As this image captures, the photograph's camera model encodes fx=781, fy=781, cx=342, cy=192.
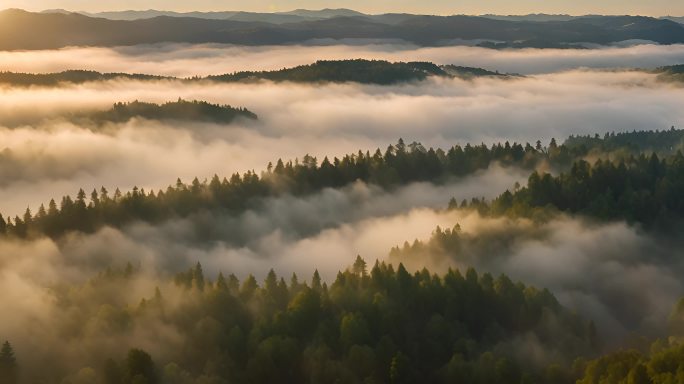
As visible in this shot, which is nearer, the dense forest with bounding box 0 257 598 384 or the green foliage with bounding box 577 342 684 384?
the green foliage with bounding box 577 342 684 384

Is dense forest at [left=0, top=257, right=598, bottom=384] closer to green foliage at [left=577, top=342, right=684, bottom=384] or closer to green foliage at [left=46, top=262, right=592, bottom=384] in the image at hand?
green foliage at [left=46, top=262, right=592, bottom=384]

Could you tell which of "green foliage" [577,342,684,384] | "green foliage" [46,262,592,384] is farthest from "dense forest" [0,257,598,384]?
"green foliage" [577,342,684,384]

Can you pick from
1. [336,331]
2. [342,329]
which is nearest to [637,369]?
[342,329]

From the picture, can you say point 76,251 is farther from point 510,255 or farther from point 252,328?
point 510,255

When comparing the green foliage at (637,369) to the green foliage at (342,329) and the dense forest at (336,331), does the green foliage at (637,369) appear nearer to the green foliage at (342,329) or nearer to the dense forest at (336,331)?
the dense forest at (336,331)

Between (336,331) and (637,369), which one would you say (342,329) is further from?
(637,369)

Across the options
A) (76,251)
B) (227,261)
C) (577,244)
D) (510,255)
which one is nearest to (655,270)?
(577,244)

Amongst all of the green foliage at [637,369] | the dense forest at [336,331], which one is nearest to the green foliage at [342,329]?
the dense forest at [336,331]

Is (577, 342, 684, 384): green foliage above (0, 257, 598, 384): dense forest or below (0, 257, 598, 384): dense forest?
above
